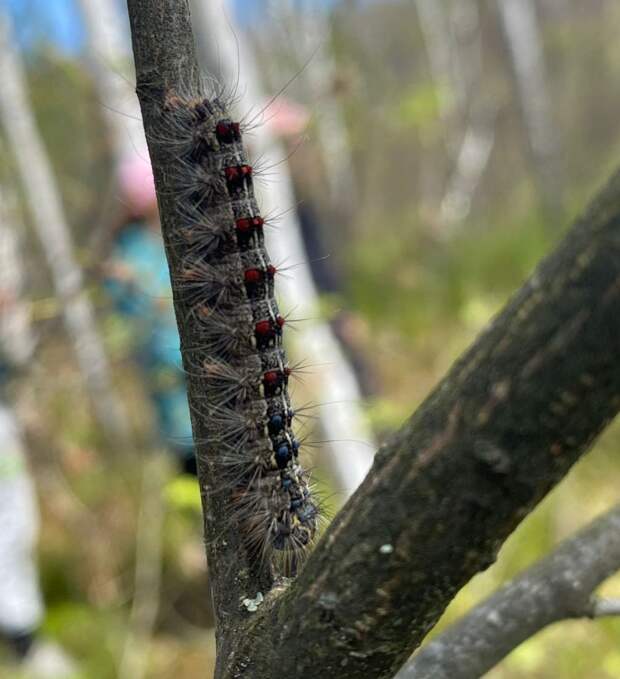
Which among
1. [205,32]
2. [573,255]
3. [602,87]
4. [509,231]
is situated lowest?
[573,255]

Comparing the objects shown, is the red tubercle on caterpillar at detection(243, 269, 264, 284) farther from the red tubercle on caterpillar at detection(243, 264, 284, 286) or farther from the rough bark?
the rough bark

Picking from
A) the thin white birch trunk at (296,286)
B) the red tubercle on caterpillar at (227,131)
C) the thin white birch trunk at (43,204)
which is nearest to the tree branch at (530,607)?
the red tubercle on caterpillar at (227,131)

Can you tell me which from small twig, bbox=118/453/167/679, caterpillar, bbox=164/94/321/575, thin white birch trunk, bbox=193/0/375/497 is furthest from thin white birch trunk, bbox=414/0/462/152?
caterpillar, bbox=164/94/321/575

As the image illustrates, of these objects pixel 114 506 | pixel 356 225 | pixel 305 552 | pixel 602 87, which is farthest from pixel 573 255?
pixel 602 87

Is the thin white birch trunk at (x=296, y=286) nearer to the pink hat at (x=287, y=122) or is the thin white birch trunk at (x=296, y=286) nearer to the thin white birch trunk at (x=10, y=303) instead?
the pink hat at (x=287, y=122)

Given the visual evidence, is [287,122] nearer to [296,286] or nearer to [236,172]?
[296,286]

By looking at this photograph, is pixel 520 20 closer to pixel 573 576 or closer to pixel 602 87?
pixel 602 87
